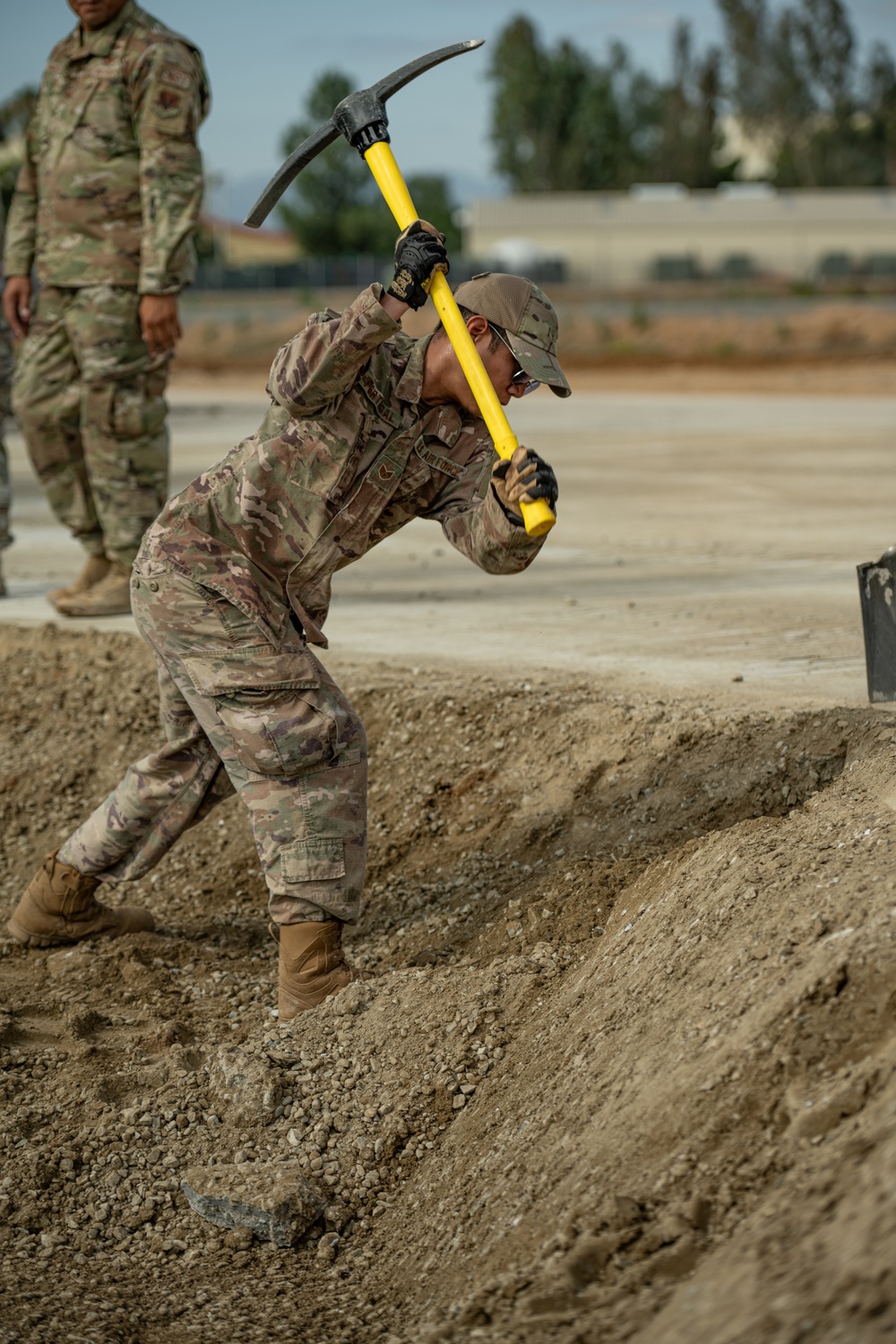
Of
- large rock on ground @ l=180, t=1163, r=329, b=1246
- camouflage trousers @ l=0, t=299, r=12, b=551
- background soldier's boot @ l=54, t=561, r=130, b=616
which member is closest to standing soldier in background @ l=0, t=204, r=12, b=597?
camouflage trousers @ l=0, t=299, r=12, b=551

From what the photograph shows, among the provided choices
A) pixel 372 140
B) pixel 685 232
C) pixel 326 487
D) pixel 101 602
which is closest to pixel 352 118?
pixel 372 140

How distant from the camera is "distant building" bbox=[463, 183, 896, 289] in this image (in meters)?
47.1

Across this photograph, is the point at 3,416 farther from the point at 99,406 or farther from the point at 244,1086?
the point at 244,1086

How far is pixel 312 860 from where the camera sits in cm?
355

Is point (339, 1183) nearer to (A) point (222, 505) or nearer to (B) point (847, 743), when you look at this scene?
(A) point (222, 505)

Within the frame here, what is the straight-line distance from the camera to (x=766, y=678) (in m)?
5.21

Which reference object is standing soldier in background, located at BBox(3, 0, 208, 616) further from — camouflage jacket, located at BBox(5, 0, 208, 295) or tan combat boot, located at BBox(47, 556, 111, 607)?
tan combat boot, located at BBox(47, 556, 111, 607)

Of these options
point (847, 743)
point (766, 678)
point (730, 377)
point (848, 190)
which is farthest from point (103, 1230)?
point (848, 190)

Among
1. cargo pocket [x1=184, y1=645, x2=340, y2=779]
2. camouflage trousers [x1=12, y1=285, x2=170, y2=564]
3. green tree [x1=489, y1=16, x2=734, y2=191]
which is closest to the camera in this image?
cargo pocket [x1=184, y1=645, x2=340, y2=779]

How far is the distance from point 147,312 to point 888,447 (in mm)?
8577

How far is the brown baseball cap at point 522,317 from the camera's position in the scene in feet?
10.7

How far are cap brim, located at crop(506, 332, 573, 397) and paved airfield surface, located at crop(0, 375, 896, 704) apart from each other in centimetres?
192

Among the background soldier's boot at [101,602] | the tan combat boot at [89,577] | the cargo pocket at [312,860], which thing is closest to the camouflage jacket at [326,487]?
the cargo pocket at [312,860]

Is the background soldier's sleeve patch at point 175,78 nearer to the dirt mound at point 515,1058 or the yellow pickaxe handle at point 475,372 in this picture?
the dirt mound at point 515,1058
